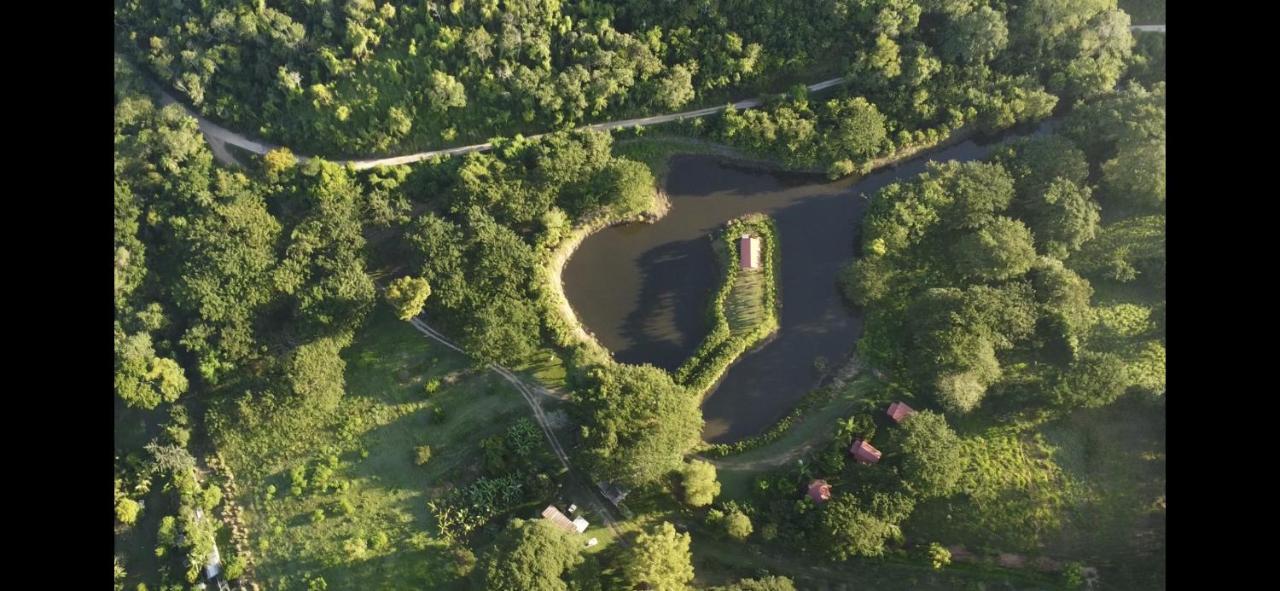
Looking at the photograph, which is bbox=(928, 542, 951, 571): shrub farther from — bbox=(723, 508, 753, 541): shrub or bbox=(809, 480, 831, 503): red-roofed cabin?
bbox=(723, 508, 753, 541): shrub

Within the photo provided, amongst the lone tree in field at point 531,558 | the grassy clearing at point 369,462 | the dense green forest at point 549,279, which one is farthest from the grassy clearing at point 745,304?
the lone tree in field at point 531,558

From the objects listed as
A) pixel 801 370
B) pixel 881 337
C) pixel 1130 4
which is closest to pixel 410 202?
pixel 801 370

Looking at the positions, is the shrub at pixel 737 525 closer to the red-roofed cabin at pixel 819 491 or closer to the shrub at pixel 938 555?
the red-roofed cabin at pixel 819 491

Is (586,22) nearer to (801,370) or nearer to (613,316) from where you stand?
(613,316)

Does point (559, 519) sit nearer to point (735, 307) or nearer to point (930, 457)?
point (735, 307)

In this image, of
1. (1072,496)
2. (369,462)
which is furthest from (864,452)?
(369,462)

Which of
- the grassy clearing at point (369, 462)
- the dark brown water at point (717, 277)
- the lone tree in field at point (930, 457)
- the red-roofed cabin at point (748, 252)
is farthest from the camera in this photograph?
the red-roofed cabin at point (748, 252)
